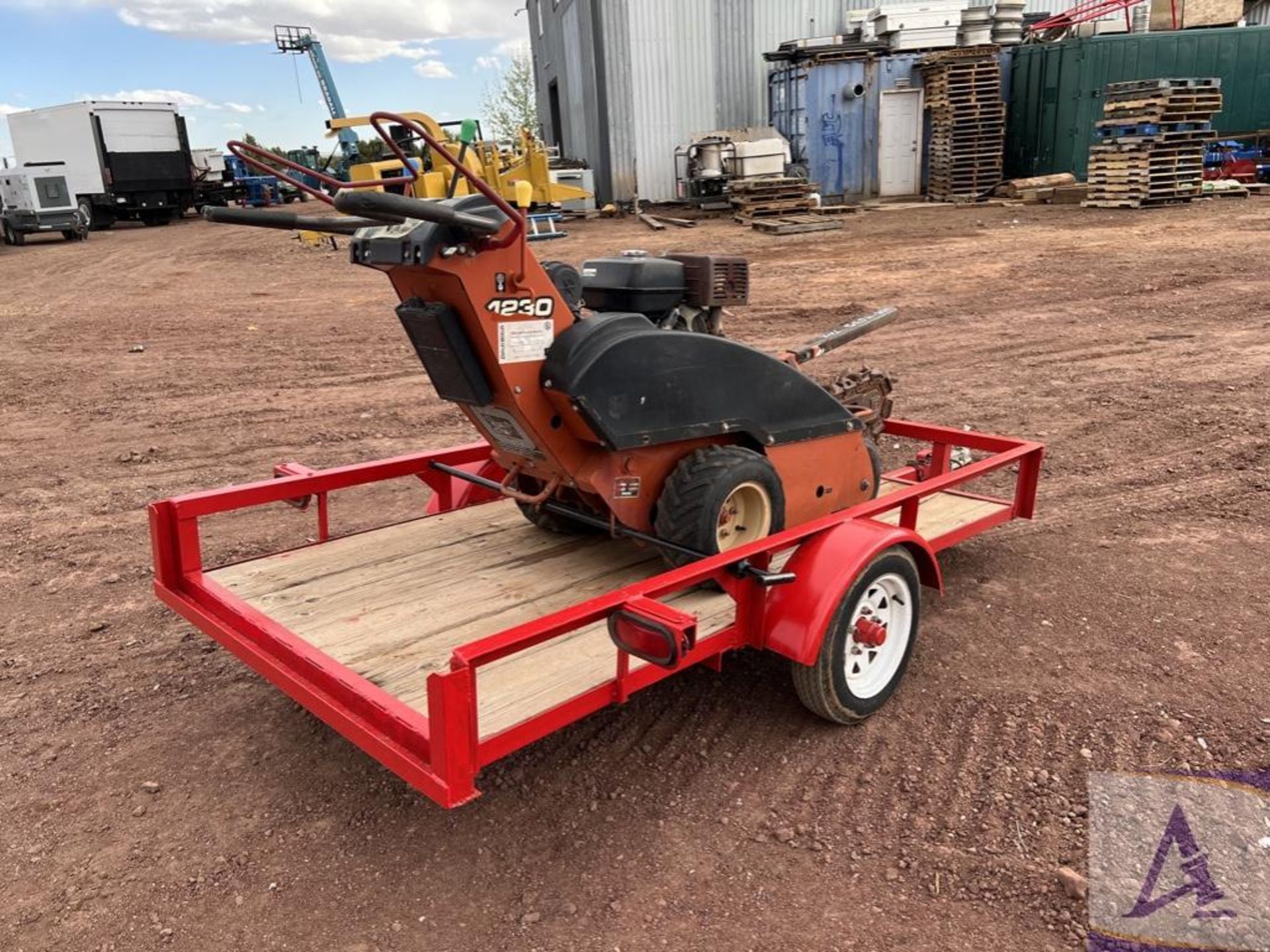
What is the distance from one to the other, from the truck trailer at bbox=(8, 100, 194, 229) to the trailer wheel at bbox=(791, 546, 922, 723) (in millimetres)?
27731

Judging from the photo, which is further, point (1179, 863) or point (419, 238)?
point (419, 238)

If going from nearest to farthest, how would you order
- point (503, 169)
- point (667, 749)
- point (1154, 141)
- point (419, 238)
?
point (419, 238)
point (667, 749)
point (1154, 141)
point (503, 169)

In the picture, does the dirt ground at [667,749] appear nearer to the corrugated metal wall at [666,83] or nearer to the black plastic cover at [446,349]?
the black plastic cover at [446,349]

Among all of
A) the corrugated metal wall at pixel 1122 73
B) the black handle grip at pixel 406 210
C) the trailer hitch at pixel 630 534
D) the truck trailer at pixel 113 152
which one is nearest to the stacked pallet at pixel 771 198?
the corrugated metal wall at pixel 1122 73

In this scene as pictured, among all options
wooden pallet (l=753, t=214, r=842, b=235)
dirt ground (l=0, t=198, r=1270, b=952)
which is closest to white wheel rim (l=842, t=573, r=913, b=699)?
dirt ground (l=0, t=198, r=1270, b=952)

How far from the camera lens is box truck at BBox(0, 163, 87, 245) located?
2217cm

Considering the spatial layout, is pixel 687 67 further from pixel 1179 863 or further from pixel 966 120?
pixel 1179 863

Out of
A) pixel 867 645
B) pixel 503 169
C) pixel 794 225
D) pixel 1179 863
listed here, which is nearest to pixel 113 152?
pixel 503 169

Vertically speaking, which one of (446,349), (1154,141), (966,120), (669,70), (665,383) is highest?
(669,70)

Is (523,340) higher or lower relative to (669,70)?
lower

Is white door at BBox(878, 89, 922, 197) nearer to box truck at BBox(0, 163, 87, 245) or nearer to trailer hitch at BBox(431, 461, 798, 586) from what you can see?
box truck at BBox(0, 163, 87, 245)

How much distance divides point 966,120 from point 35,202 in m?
19.8

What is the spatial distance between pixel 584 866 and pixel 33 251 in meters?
22.7

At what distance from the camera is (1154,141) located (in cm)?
1667
